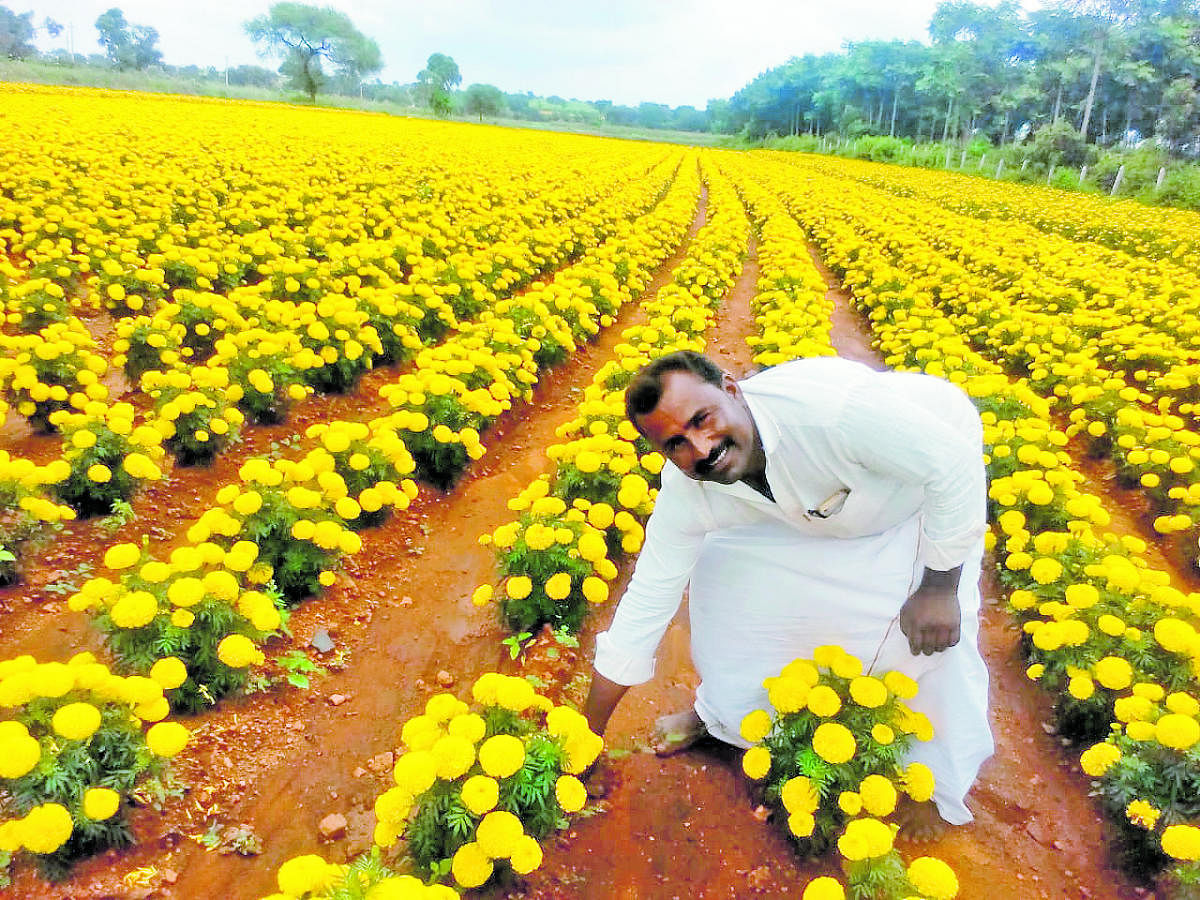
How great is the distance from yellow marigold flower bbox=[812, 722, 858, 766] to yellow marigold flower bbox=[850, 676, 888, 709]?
0.38ft

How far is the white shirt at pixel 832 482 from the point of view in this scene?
6.57ft

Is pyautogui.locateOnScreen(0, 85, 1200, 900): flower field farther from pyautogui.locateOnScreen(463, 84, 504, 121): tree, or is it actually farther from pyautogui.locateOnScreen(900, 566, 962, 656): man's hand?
pyautogui.locateOnScreen(463, 84, 504, 121): tree

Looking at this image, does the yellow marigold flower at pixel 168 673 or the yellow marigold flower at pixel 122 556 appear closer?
the yellow marigold flower at pixel 168 673

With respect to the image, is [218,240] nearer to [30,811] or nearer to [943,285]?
Result: [30,811]

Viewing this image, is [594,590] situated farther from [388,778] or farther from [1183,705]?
[1183,705]

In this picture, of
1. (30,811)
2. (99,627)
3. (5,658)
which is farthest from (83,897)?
(5,658)

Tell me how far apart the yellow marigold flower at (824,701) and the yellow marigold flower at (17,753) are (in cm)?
243

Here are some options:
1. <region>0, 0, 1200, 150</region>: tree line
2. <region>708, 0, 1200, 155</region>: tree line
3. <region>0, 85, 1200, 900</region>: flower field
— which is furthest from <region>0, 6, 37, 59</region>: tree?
<region>0, 85, 1200, 900</region>: flower field

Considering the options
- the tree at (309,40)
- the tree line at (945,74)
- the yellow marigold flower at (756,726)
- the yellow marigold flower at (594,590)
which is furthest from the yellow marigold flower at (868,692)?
the tree at (309,40)

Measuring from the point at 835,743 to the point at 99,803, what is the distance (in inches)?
92.0

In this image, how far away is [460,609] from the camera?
163 inches

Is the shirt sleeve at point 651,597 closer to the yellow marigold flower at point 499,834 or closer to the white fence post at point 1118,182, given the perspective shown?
the yellow marigold flower at point 499,834

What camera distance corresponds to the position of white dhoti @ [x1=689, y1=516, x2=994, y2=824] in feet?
7.98

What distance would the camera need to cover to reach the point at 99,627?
2904 millimetres
